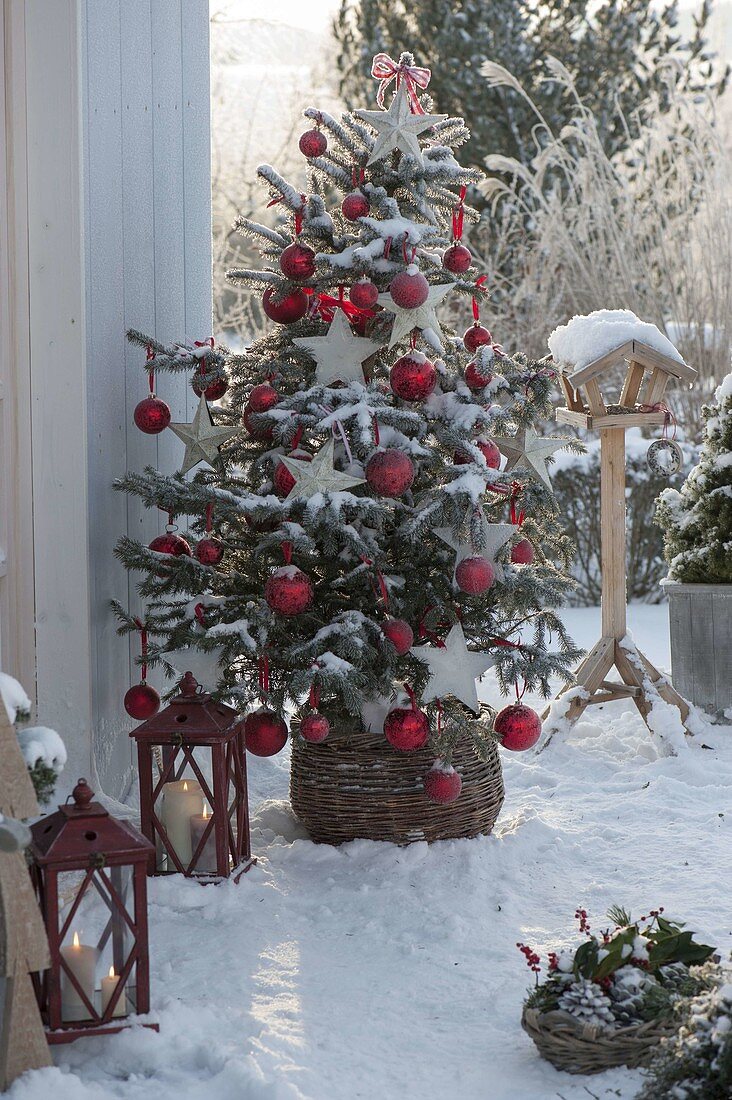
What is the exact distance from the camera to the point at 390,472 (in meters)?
2.56

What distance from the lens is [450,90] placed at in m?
9.36

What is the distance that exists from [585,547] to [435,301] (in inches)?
153

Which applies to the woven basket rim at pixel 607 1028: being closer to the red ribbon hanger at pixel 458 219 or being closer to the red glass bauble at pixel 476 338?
the red glass bauble at pixel 476 338

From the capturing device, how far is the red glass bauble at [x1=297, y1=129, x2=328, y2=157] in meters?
2.76

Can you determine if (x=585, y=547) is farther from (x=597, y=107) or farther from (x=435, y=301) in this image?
(x=597, y=107)

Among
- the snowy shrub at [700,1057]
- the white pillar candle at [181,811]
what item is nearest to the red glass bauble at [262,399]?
the white pillar candle at [181,811]

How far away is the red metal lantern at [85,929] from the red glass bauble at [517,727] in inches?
41.9

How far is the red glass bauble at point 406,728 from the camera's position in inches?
101

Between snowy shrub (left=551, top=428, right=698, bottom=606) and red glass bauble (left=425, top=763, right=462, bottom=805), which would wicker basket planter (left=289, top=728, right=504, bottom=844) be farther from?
snowy shrub (left=551, top=428, right=698, bottom=606)

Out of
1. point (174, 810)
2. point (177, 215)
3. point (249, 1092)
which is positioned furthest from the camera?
point (177, 215)

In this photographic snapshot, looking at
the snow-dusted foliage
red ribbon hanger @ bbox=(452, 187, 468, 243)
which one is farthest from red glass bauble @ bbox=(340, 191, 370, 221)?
the snow-dusted foliage

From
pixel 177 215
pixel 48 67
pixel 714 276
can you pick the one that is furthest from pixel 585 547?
pixel 48 67

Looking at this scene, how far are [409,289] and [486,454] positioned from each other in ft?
1.36

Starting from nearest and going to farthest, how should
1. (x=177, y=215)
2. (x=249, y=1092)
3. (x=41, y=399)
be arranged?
(x=249, y=1092)
(x=41, y=399)
(x=177, y=215)
